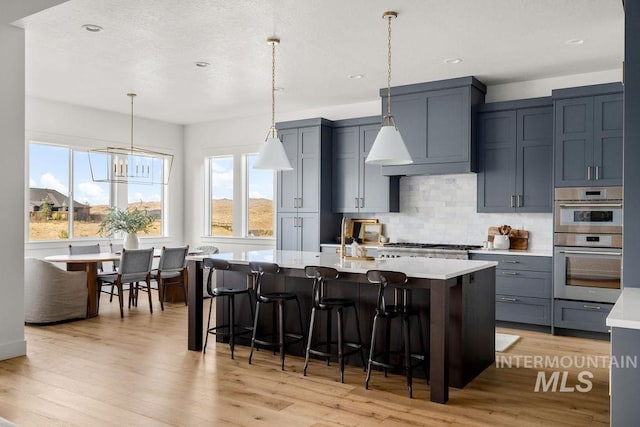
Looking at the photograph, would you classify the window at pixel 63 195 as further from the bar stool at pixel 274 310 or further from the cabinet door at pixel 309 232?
the bar stool at pixel 274 310

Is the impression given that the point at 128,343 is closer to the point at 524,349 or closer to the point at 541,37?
the point at 524,349

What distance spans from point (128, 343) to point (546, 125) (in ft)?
16.5

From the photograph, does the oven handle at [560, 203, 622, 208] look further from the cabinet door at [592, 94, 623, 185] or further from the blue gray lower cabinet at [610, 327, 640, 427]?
the blue gray lower cabinet at [610, 327, 640, 427]

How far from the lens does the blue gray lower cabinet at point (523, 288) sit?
5719 millimetres

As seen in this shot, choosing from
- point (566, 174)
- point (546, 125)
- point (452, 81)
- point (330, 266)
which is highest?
point (452, 81)

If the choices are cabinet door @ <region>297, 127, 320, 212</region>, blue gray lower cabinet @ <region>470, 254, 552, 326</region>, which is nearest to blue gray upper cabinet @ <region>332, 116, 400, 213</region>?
cabinet door @ <region>297, 127, 320, 212</region>

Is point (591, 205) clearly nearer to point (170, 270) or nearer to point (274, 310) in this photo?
point (274, 310)

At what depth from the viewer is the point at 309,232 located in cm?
750

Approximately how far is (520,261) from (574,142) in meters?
1.39

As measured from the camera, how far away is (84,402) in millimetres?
3549

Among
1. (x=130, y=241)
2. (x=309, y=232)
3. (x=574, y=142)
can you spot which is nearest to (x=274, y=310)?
(x=309, y=232)

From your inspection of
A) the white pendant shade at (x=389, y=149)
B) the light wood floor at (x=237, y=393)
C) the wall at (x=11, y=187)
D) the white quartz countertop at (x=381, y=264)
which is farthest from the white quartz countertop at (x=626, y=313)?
the wall at (x=11, y=187)

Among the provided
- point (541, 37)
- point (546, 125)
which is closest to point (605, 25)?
point (541, 37)

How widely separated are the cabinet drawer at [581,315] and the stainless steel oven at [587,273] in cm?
6
